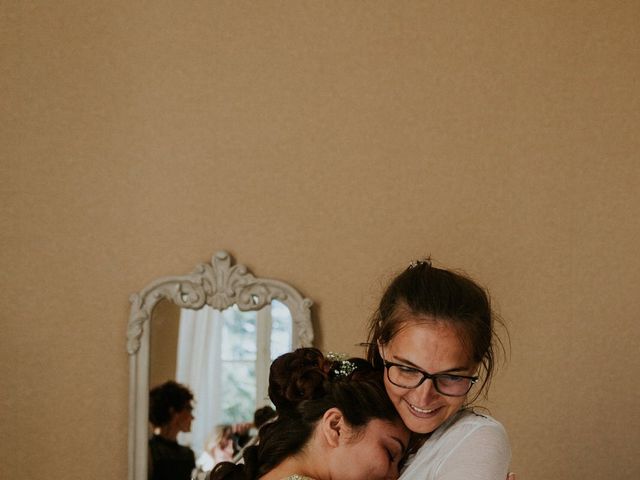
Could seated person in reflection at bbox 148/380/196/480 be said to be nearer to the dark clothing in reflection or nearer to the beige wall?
the dark clothing in reflection

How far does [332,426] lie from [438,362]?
0.88 ft

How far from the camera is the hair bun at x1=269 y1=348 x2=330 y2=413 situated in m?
1.83

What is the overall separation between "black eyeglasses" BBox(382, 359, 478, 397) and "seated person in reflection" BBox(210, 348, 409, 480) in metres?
0.13

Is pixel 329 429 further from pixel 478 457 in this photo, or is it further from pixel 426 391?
pixel 478 457

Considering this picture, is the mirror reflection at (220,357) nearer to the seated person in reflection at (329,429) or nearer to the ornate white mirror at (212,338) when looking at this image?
the ornate white mirror at (212,338)

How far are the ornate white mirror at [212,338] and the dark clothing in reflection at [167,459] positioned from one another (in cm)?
3

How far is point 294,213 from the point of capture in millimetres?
3217

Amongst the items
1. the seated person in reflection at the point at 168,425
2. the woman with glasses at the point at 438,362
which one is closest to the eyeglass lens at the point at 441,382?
the woman with glasses at the point at 438,362

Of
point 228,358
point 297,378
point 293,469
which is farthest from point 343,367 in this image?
point 228,358

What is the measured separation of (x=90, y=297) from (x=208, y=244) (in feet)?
1.61

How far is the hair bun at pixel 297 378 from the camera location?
1.83 meters

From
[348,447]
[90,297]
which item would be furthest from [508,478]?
[90,297]

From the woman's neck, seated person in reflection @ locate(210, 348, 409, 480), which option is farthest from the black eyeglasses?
the woman's neck

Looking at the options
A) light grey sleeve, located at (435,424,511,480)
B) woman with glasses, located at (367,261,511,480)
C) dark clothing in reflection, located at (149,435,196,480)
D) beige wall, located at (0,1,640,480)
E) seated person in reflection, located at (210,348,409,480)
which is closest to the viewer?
light grey sleeve, located at (435,424,511,480)
